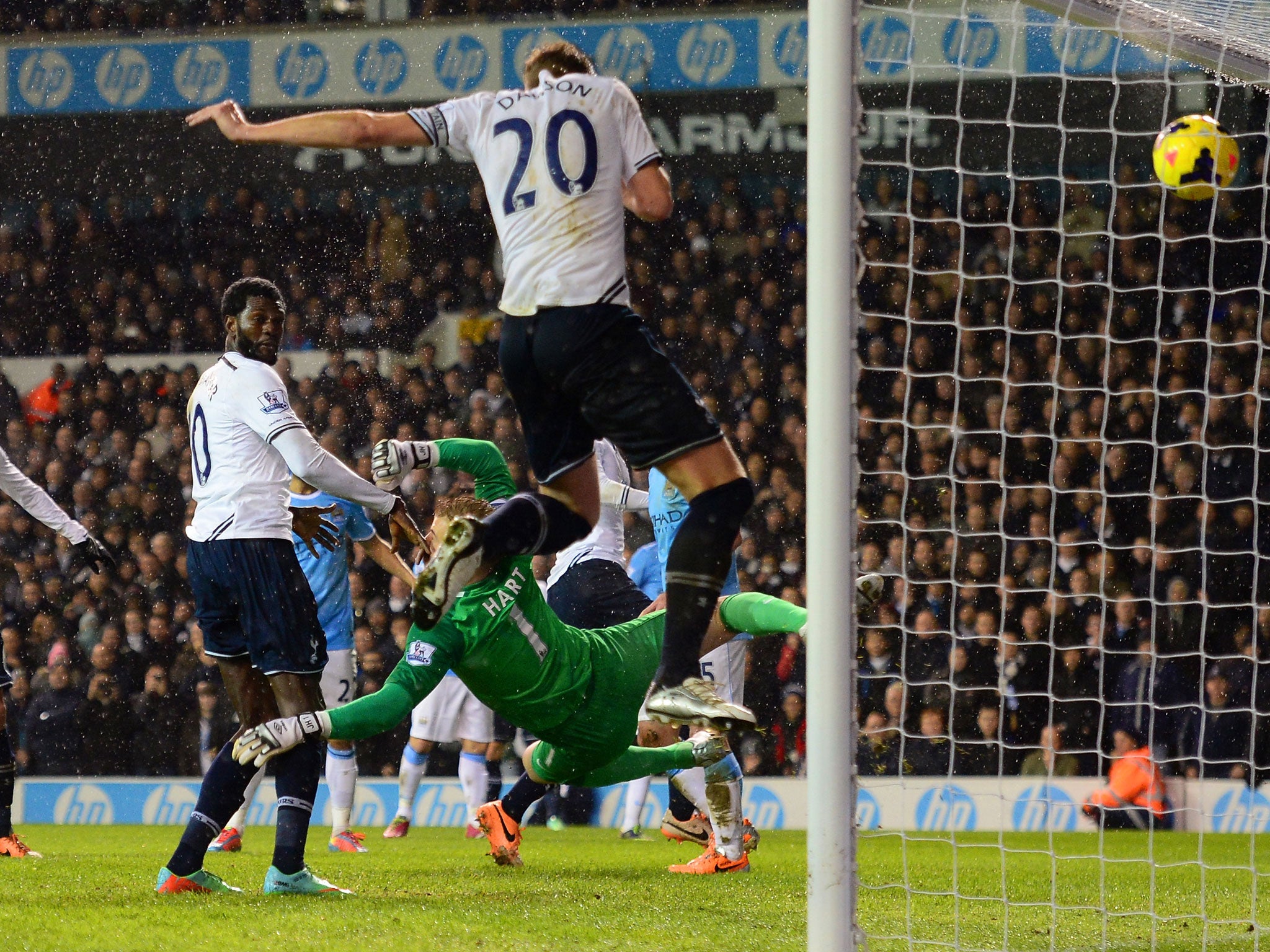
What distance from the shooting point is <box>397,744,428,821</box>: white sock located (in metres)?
9.09

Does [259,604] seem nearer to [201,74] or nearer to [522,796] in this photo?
[522,796]

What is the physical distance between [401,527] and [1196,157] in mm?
3746

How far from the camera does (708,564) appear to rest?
12.9 ft

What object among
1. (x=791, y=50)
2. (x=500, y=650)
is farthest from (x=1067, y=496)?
(x=500, y=650)

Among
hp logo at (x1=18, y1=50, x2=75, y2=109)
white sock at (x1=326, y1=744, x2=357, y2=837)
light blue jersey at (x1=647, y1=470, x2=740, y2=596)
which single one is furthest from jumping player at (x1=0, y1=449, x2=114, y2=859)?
hp logo at (x1=18, y1=50, x2=75, y2=109)

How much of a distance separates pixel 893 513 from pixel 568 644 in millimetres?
6280

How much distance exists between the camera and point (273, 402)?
5281 mm

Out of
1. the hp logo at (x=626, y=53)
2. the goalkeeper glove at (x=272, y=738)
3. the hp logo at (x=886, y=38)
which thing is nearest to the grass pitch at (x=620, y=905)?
the goalkeeper glove at (x=272, y=738)

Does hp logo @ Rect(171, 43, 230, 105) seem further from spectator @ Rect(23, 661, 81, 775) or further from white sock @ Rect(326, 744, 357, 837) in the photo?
white sock @ Rect(326, 744, 357, 837)

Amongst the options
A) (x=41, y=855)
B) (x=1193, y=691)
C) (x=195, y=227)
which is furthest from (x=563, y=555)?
(x=195, y=227)

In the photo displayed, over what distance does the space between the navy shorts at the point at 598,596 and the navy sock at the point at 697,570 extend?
11.0 feet

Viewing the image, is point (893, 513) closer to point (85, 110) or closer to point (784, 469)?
point (784, 469)

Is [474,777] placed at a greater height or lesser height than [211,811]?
lesser

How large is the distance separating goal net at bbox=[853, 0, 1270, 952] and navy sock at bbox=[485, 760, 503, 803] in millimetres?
2319
